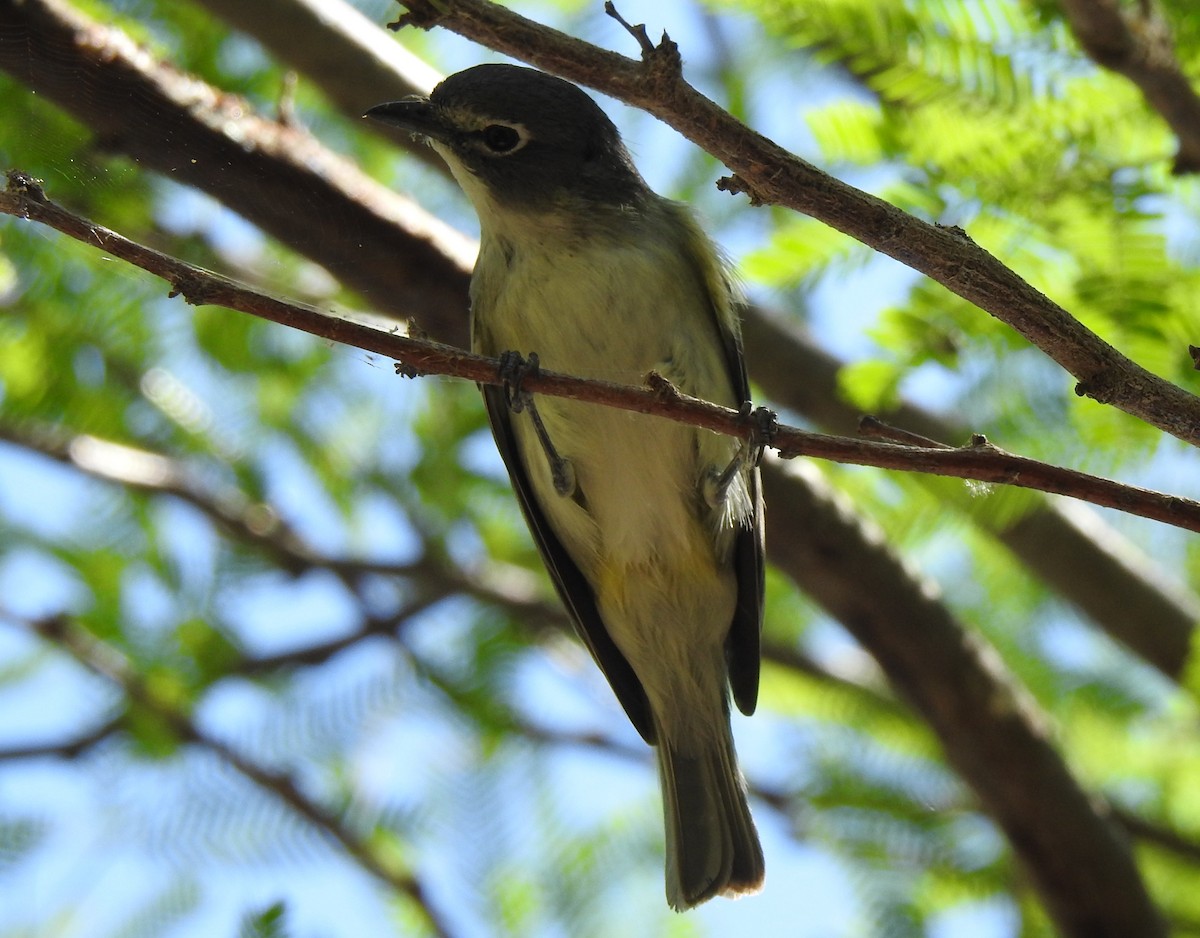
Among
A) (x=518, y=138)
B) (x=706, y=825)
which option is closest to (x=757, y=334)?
(x=518, y=138)

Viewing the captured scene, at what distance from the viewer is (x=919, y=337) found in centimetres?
271

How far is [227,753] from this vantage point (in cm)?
366

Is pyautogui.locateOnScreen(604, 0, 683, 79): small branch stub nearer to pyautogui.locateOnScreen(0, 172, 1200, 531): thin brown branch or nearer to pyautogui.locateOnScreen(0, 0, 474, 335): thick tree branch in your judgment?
pyautogui.locateOnScreen(0, 172, 1200, 531): thin brown branch

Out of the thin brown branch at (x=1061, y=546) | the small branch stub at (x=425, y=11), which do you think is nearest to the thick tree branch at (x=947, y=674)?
the thin brown branch at (x=1061, y=546)

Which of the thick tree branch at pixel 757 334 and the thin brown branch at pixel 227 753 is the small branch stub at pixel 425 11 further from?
the thin brown branch at pixel 227 753

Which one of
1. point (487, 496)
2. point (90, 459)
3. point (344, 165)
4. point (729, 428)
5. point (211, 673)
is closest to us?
point (729, 428)

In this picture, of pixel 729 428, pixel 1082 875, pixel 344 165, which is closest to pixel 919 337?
pixel 729 428

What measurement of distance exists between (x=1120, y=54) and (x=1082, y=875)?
244 cm

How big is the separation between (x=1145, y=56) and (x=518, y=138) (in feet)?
5.07

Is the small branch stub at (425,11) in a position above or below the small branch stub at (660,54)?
above

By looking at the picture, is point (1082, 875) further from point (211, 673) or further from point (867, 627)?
point (211, 673)

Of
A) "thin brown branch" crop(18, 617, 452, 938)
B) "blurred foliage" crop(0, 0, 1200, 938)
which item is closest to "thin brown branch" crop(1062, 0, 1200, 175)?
"blurred foliage" crop(0, 0, 1200, 938)

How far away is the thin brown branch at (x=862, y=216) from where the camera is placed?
187 centimetres

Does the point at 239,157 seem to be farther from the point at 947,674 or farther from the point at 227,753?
the point at 947,674
